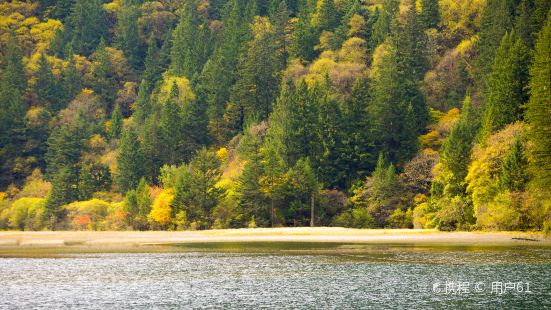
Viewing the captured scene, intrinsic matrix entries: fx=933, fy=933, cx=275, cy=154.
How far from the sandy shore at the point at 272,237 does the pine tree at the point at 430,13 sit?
58.7 meters

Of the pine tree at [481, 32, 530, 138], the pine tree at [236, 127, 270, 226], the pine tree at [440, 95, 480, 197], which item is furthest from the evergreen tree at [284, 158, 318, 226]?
the pine tree at [481, 32, 530, 138]

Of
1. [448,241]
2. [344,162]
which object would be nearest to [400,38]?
[344,162]

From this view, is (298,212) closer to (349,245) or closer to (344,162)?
(344,162)

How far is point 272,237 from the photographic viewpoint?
92.3 meters

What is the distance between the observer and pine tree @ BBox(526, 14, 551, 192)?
75938 millimetres

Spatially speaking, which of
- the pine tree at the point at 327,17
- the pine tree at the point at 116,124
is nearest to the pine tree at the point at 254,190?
the pine tree at the point at 327,17

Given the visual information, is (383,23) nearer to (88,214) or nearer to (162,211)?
(162,211)

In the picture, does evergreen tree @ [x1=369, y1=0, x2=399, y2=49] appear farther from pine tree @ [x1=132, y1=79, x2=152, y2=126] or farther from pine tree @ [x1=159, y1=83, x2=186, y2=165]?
pine tree @ [x1=132, y1=79, x2=152, y2=126]

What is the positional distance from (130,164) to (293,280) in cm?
8281

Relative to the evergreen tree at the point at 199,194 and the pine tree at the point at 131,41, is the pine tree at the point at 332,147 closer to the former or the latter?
the evergreen tree at the point at 199,194

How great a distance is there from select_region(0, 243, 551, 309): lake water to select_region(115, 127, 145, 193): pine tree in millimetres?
60239

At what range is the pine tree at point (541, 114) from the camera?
75938 mm

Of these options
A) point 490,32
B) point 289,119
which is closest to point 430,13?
point 490,32

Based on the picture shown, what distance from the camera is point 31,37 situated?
198250 mm
